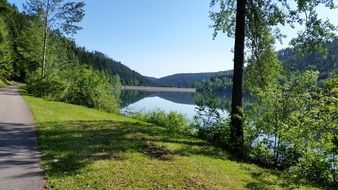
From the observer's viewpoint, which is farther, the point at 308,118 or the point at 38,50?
the point at 38,50

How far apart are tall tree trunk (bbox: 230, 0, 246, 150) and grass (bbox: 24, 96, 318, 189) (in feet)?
3.63

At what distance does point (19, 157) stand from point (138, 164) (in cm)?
328

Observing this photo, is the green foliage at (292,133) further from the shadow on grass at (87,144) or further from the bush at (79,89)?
the bush at (79,89)

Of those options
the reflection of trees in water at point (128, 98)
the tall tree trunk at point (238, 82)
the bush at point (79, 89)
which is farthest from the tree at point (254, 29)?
the reflection of trees in water at point (128, 98)

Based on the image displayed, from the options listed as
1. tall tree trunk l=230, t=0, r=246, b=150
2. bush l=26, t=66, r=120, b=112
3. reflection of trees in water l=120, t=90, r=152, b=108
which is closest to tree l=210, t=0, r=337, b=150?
tall tree trunk l=230, t=0, r=246, b=150

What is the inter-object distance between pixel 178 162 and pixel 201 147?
3.32 meters

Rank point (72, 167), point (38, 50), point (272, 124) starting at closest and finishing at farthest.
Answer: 1. point (72, 167)
2. point (272, 124)
3. point (38, 50)

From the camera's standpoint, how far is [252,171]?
479 inches

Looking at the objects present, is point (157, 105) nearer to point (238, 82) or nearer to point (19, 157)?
point (238, 82)

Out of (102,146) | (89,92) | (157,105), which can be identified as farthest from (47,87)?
(157,105)

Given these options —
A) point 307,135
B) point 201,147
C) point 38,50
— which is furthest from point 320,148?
point 38,50

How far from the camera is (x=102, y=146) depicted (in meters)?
12.9

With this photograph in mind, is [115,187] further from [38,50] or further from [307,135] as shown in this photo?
[38,50]

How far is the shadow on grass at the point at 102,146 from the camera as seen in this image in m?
10.6
